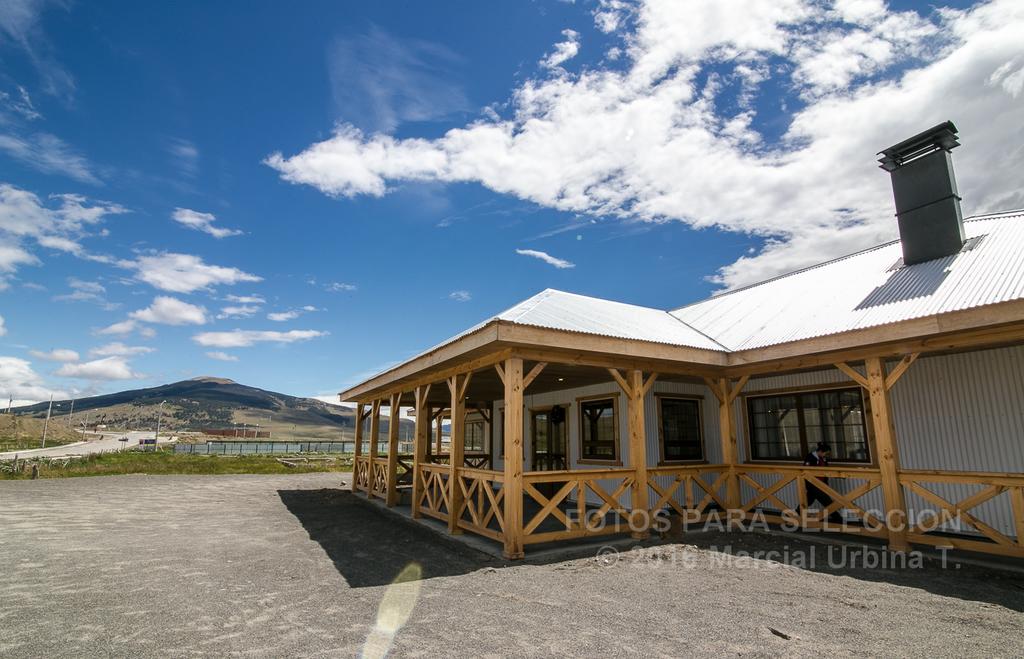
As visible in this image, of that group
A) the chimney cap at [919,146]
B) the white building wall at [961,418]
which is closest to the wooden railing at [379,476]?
the white building wall at [961,418]

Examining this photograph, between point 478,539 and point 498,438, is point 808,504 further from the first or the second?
point 498,438

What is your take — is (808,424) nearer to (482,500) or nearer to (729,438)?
(729,438)

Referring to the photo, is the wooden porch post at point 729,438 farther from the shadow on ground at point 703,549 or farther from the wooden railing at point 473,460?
the wooden railing at point 473,460

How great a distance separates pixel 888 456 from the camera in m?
6.77

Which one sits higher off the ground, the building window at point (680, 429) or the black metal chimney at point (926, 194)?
the black metal chimney at point (926, 194)

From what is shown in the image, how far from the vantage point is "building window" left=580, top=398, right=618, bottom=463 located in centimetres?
1059

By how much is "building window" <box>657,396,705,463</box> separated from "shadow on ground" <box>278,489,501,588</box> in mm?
4958

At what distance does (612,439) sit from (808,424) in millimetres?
3617

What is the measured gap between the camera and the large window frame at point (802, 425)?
27.2 feet

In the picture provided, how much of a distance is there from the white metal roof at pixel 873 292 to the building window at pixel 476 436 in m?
8.45

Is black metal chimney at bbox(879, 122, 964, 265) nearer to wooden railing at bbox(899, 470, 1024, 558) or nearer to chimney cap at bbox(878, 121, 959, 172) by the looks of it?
chimney cap at bbox(878, 121, 959, 172)

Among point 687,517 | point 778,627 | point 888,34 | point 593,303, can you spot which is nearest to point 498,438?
point 593,303

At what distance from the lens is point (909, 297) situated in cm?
721

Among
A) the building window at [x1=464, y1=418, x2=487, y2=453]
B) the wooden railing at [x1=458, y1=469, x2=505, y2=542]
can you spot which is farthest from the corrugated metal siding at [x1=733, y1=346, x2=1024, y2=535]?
the building window at [x1=464, y1=418, x2=487, y2=453]
